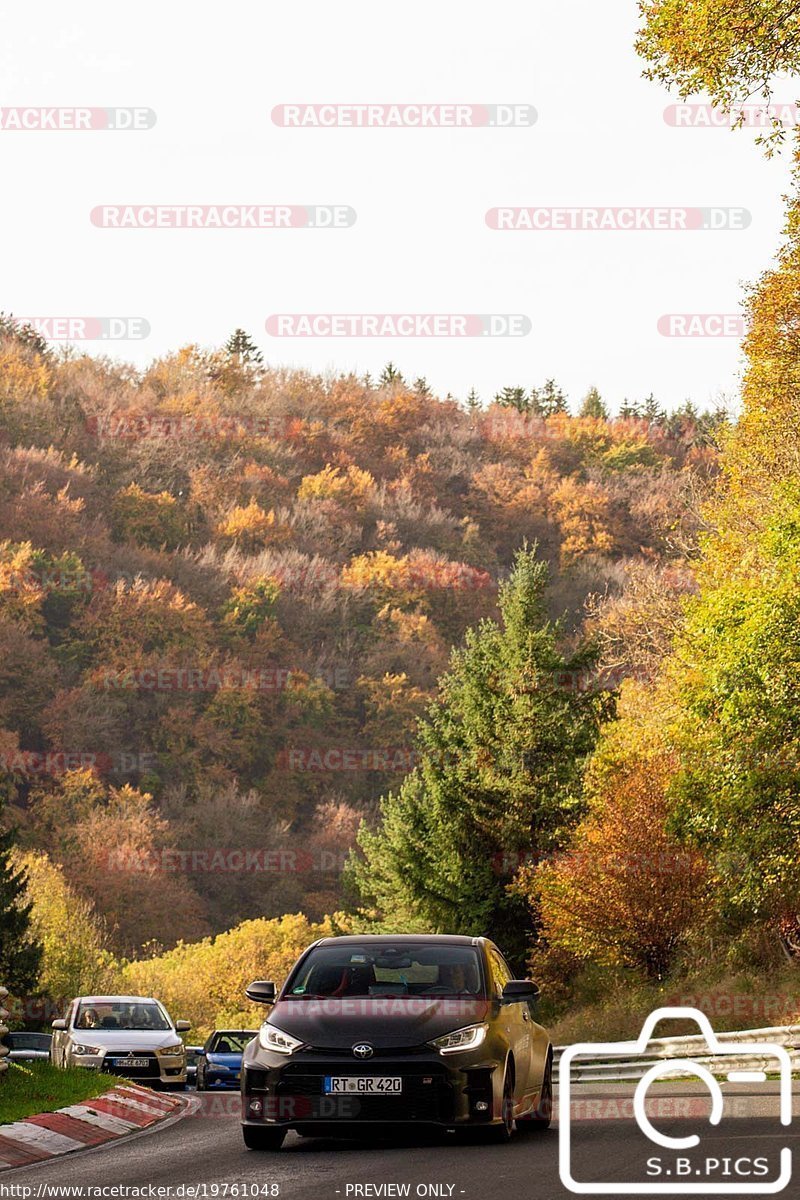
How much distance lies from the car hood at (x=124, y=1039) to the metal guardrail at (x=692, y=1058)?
18.8ft

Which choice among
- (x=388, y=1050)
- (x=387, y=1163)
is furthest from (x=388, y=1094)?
(x=387, y=1163)

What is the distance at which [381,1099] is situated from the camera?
1175 centimetres

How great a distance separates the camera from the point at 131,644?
401 feet

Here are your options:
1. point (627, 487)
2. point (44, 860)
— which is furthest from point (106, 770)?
point (627, 487)

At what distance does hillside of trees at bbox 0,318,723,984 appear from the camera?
10650 centimetres

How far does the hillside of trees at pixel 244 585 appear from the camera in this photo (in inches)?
4193

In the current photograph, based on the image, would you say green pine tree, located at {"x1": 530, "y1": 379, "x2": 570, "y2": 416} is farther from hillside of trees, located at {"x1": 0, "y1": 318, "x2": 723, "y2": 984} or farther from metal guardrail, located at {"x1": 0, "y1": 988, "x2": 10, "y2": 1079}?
metal guardrail, located at {"x1": 0, "y1": 988, "x2": 10, "y2": 1079}

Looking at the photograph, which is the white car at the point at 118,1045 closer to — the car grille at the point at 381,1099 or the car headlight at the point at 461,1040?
the car grille at the point at 381,1099

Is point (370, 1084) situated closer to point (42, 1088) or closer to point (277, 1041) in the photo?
point (277, 1041)

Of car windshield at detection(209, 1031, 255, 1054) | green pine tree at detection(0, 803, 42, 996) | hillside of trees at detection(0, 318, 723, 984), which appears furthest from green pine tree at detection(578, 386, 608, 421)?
car windshield at detection(209, 1031, 255, 1054)

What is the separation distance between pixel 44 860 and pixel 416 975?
270ft

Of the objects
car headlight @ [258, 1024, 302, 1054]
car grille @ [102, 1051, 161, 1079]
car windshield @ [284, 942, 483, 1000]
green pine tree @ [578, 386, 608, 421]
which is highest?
green pine tree @ [578, 386, 608, 421]

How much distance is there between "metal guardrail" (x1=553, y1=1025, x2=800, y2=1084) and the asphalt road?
201 inches

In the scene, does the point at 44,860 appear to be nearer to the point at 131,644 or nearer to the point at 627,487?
the point at 131,644
